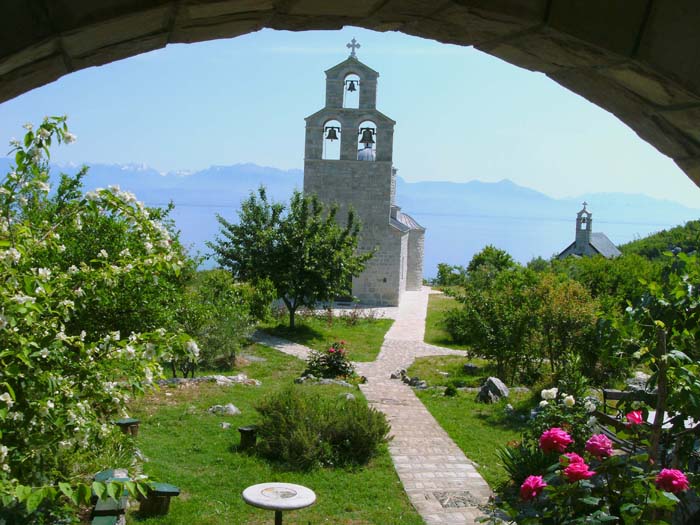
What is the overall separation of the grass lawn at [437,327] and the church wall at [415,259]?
2.83 metres

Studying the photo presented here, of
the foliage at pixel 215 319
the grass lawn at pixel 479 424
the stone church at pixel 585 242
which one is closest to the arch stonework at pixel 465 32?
the grass lawn at pixel 479 424

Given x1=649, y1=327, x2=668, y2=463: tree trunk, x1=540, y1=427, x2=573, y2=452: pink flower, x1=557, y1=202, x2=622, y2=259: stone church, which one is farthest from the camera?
x1=557, y1=202, x2=622, y2=259: stone church

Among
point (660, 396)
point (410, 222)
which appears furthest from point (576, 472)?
point (410, 222)

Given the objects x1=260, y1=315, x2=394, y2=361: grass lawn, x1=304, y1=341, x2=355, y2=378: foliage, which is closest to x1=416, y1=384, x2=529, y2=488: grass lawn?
x1=304, y1=341, x2=355, y2=378: foliage

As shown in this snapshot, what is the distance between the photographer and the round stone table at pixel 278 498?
518 cm

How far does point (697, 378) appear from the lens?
3.36 meters

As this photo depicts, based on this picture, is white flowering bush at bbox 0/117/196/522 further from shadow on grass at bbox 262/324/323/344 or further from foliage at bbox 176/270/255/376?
shadow on grass at bbox 262/324/323/344

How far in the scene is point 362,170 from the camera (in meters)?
24.8

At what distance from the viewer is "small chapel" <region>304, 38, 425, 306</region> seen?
24.1 m

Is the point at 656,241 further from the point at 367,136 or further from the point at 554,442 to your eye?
the point at 554,442

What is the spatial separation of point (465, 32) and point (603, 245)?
43.1m

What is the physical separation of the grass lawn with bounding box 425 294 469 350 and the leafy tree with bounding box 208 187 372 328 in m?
3.21

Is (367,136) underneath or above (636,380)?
above

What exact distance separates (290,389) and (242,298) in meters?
7.46
